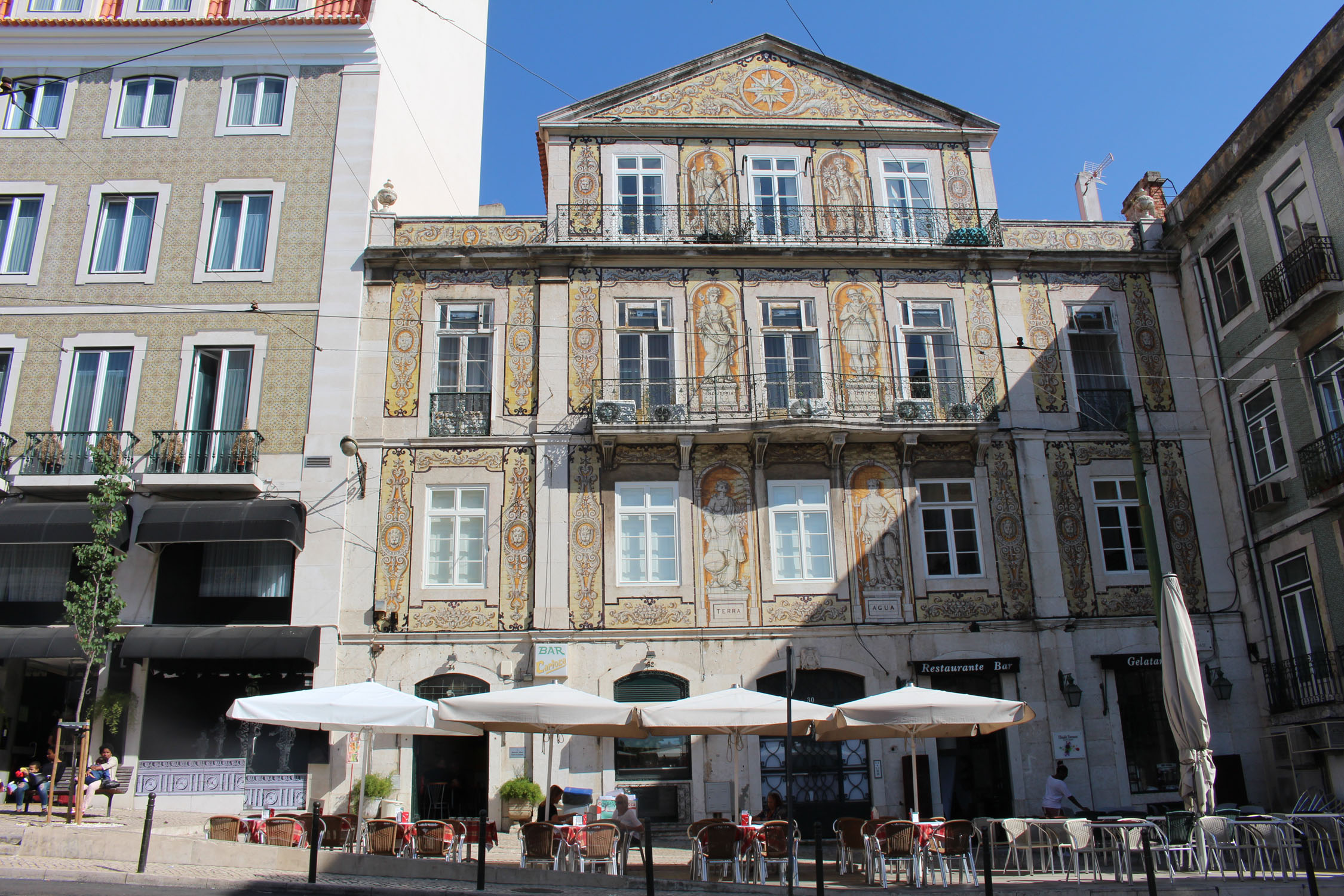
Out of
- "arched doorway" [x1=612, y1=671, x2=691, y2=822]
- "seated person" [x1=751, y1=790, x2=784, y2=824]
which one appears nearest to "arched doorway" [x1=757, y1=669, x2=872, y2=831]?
"seated person" [x1=751, y1=790, x2=784, y2=824]

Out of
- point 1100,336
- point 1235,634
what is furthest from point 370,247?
point 1235,634

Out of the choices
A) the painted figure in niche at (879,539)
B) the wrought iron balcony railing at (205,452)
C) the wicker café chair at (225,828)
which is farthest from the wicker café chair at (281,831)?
the painted figure in niche at (879,539)

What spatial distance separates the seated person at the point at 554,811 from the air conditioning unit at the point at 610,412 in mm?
6521

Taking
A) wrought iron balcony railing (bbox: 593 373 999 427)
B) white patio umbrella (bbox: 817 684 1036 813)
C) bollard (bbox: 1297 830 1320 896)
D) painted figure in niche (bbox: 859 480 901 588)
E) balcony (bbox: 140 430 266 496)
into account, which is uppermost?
wrought iron balcony railing (bbox: 593 373 999 427)

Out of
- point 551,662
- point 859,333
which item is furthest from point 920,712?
A: point 859,333

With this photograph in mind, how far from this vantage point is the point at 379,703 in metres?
14.5

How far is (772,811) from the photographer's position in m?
16.2

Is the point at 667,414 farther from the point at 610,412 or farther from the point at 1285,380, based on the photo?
the point at 1285,380

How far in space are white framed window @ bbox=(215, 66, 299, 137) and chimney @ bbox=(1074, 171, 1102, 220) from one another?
58.6 ft

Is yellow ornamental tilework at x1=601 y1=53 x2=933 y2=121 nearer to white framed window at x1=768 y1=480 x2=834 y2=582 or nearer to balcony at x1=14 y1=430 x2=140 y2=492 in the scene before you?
white framed window at x1=768 y1=480 x2=834 y2=582

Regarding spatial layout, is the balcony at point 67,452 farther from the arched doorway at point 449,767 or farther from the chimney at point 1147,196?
the chimney at point 1147,196

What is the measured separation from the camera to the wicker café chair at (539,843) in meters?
13.3

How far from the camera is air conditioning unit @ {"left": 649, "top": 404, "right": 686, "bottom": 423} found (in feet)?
64.7

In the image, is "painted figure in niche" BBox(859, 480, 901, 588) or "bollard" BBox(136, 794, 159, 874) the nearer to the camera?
"bollard" BBox(136, 794, 159, 874)
